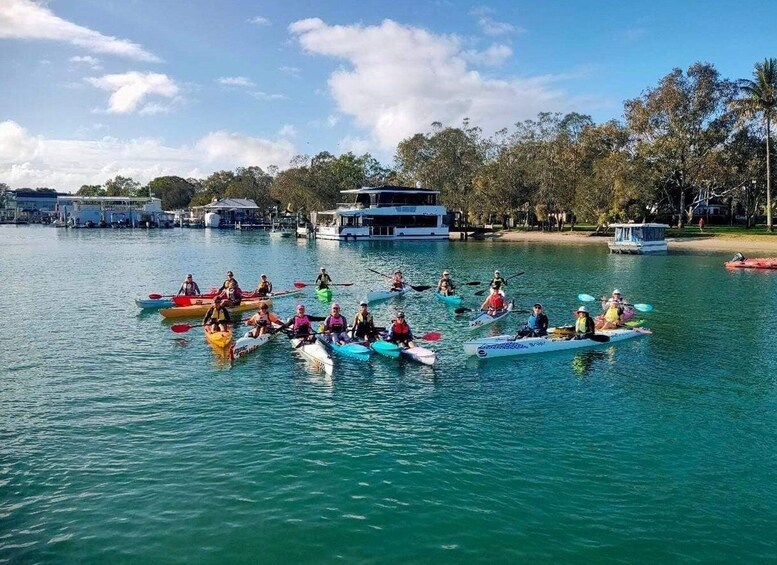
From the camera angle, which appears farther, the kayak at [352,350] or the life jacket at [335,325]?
the life jacket at [335,325]

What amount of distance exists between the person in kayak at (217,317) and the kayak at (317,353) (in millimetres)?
3832

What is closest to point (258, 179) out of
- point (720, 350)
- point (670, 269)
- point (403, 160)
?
point (403, 160)

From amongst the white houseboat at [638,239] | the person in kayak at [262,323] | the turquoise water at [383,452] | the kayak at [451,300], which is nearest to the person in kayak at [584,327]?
the turquoise water at [383,452]

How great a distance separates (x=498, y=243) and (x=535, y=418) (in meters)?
78.7

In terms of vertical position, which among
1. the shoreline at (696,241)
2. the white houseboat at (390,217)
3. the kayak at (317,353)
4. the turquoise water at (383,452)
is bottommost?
the turquoise water at (383,452)

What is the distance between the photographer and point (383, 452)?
48.6 ft

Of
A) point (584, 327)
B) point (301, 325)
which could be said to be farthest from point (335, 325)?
point (584, 327)

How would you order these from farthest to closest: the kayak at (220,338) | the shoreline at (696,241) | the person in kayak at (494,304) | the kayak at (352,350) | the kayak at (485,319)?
the shoreline at (696,241), the person in kayak at (494,304), the kayak at (485,319), the kayak at (220,338), the kayak at (352,350)

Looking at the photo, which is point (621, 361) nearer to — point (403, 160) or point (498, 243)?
point (498, 243)

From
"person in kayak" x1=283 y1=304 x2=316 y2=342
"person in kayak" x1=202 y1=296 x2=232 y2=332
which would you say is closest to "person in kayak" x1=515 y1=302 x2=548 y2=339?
"person in kayak" x1=283 y1=304 x2=316 y2=342

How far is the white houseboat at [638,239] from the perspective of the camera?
71.2 meters

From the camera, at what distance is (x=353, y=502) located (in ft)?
41.3

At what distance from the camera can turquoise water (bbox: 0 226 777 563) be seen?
1133 centimetres

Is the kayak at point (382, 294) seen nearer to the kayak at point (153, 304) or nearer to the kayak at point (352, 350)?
the kayak at point (153, 304)
